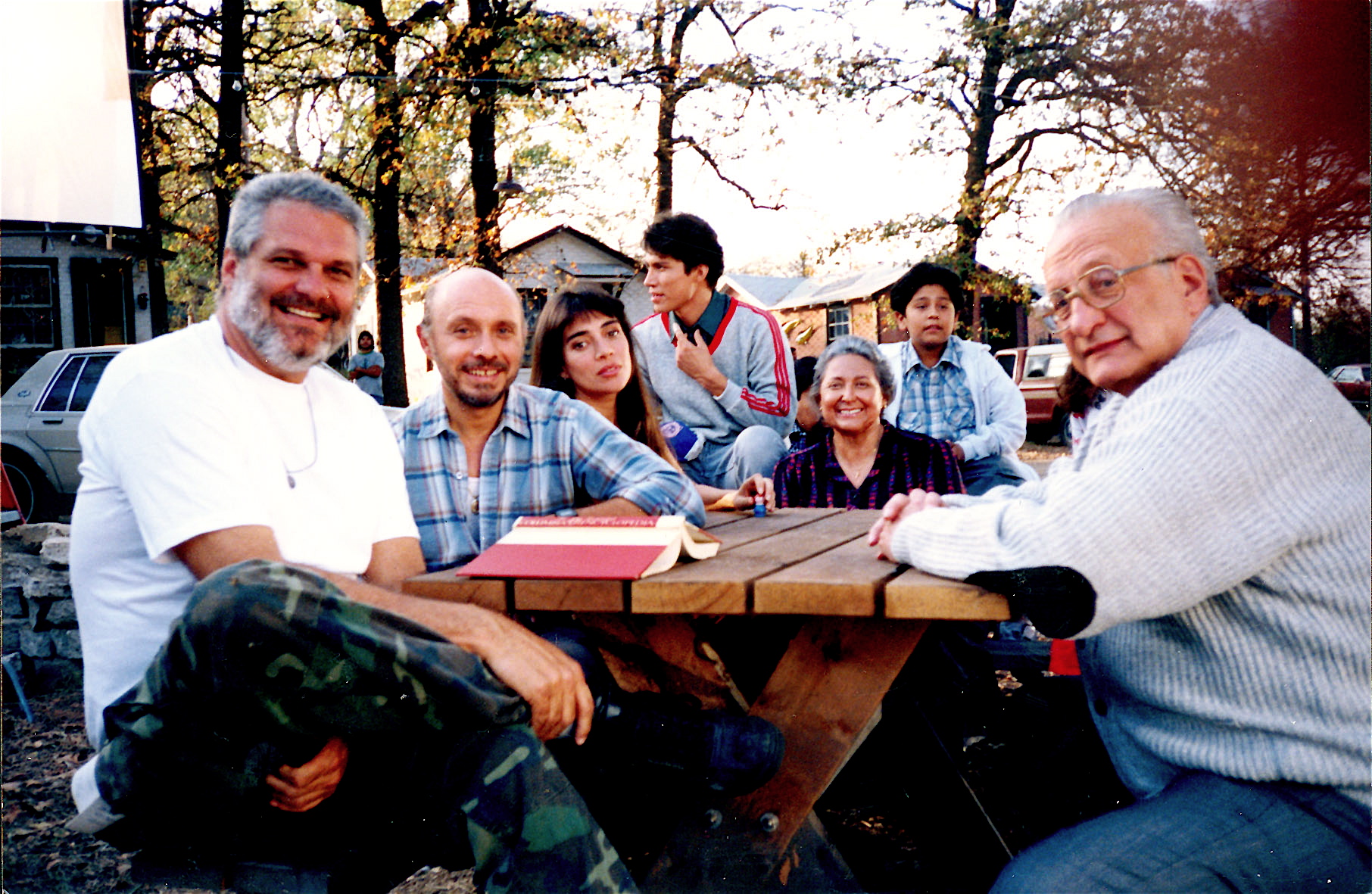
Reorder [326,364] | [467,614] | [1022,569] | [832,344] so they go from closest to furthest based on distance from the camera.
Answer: [1022,569]
[467,614]
[326,364]
[832,344]

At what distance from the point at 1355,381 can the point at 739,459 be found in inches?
79.5

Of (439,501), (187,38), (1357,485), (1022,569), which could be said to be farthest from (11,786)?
(1357,485)

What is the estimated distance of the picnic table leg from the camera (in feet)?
5.50

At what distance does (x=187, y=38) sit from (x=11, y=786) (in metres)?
2.47

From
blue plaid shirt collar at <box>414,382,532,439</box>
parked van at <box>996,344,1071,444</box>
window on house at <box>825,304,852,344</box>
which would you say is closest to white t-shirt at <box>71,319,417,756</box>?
blue plaid shirt collar at <box>414,382,532,439</box>

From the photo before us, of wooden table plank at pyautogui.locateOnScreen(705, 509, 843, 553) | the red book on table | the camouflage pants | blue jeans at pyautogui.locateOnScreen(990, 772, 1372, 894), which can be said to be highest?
the red book on table

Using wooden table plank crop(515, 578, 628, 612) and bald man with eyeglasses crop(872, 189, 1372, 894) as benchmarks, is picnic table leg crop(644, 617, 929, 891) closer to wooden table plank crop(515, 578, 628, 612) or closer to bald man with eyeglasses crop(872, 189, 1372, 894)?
bald man with eyeglasses crop(872, 189, 1372, 894)

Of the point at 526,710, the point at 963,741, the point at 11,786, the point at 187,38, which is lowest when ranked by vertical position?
the point at 11,786

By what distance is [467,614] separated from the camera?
1484 millimetres

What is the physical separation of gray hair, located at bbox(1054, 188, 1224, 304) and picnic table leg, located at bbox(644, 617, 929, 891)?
749 mm

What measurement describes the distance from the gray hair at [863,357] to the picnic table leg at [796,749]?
1553 mm

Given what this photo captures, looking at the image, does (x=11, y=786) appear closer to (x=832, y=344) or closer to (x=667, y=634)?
(x=667, y=634)

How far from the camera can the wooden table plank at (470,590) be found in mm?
1570

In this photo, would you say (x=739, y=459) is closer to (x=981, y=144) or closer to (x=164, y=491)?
(x=981, y=144)
